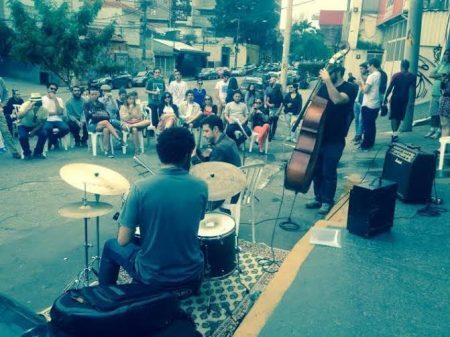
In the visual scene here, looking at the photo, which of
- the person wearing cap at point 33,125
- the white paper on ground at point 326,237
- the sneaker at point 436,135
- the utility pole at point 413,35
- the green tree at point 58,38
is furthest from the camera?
the green tree at point 58,38

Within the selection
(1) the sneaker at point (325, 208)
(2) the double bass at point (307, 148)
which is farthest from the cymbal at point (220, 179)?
(1) the sneaker at point (325, 208)

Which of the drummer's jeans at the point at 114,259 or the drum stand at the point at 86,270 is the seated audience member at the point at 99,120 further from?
the drummer's jeans at the point at 114,259

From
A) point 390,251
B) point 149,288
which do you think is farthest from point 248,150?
point 149,288

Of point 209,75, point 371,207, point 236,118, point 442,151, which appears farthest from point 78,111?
point 209,75

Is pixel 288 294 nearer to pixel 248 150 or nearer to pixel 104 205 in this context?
pixel 104 205

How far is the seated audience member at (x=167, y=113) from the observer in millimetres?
10828

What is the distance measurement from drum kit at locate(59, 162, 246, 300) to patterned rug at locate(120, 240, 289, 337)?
0.28 meters

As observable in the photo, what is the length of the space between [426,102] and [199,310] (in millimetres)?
13835

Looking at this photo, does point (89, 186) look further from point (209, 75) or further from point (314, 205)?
point (209, 75)

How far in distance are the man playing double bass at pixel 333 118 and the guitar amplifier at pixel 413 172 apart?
750mm

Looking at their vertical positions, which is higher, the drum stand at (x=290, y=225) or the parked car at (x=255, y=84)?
the parked car at (x=255, y=84)

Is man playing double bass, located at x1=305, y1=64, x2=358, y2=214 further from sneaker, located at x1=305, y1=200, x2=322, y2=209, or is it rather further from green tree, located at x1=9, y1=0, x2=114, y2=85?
green tree, located at x1=9, y1=0, x2=114, y2=85

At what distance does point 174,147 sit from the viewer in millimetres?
3064

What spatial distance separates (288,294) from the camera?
3479 mm
